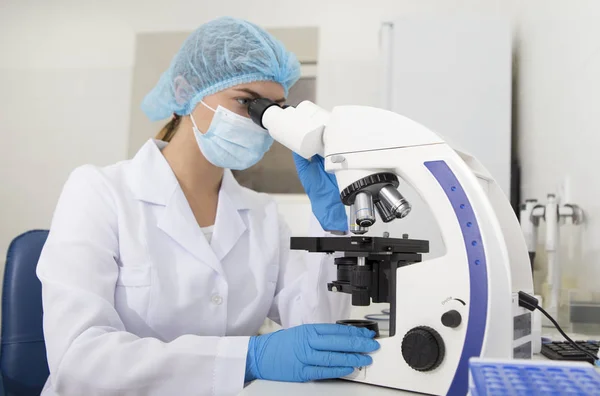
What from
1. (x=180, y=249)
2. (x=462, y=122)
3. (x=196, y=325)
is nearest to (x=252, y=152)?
(x=180, y=249)

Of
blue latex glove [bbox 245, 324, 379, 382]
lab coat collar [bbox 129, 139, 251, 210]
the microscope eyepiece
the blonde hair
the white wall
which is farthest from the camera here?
the white wall

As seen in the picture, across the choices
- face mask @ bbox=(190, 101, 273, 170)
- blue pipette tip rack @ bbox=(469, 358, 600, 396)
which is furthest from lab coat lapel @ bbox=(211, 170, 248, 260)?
blue pipette tip rack @ bbox=(469, 358, 600, 396)

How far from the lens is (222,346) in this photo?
803 mm

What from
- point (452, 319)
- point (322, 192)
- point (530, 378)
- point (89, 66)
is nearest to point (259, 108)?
point (322, 192)

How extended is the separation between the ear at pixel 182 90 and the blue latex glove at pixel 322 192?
458 millimetres

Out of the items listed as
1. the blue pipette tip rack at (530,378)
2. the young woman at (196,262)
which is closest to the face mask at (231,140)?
the young woman at (196,262)

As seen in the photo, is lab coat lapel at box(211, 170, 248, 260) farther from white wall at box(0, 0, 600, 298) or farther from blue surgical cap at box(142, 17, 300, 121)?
white wall at box(0, 0, 600, 298)

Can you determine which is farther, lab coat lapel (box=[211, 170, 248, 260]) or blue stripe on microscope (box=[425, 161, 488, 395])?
lab coat lapel (box=[211, 170, 248, 260])

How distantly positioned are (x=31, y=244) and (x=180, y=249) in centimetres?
37

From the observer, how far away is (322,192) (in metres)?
1.12

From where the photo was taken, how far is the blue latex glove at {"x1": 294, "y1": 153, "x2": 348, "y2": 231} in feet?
3.60

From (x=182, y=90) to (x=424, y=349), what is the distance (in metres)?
1.05

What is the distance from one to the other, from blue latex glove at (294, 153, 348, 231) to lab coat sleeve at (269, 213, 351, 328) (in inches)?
4.3

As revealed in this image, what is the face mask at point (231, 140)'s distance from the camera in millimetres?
1280
